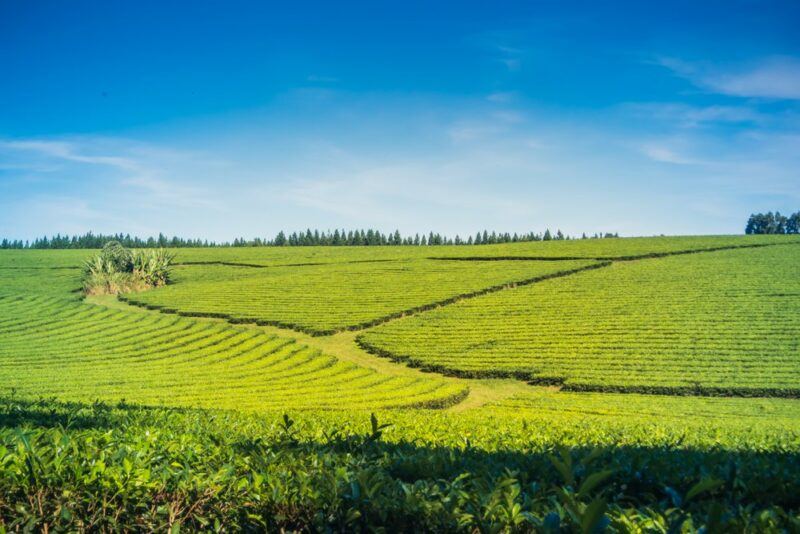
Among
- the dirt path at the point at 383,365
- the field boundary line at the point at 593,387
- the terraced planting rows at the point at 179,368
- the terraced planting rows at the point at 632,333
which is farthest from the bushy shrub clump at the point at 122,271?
the field boundary line at the point at 593,387

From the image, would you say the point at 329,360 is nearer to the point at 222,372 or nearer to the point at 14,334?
the point at 222,372

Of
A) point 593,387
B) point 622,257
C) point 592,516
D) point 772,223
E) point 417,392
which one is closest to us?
point 592,516

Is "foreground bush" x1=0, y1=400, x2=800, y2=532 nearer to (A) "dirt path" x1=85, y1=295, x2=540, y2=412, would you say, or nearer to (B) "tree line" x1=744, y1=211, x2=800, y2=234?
(A) "dirt path" x1=85, y1=295, x2=540, y2=412

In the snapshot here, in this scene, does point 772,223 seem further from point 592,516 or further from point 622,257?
point 592,516

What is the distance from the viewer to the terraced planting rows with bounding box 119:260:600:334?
140ft

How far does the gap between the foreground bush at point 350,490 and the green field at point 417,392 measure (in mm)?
21

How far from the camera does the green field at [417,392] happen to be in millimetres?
3506

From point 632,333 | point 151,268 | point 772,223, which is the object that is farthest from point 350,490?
point 772,223

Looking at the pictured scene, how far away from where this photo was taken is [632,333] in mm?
32344

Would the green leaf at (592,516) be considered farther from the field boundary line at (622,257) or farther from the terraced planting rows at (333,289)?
the field boundary line at (622,257)

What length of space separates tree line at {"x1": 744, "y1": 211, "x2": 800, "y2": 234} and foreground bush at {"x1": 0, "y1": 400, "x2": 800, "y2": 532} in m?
144

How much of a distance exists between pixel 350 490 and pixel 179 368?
91.1 feet

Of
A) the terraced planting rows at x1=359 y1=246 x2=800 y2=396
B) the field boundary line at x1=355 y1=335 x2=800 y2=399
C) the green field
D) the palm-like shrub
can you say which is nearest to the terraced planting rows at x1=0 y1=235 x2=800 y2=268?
the green field

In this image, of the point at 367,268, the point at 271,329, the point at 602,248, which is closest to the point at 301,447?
the point at 271,329
